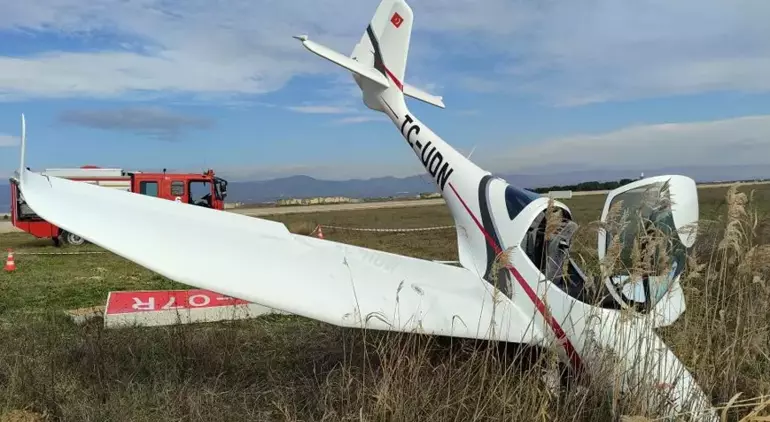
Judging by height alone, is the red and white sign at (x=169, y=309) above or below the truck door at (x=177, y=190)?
below

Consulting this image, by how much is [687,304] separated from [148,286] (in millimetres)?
8419

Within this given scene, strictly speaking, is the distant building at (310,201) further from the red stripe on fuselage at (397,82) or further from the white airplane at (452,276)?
the white airplane at (452,276)

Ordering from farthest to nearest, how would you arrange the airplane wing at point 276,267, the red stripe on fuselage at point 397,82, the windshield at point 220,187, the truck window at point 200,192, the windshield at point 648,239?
the windshield at point 220,187
the truck window at point 200,192
the red stripe on fuselage at point 397,82
the airplane wing at point 276,267
the windshield at point 648,239

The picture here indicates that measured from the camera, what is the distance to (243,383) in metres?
4.39

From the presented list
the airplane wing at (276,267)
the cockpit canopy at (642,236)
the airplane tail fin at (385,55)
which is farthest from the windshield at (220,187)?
the cockpit canopy at (642,236)

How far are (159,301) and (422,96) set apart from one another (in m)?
5.76

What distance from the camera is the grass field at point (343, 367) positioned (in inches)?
123

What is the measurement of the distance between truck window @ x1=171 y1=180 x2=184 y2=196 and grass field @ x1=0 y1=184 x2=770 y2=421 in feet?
42.7

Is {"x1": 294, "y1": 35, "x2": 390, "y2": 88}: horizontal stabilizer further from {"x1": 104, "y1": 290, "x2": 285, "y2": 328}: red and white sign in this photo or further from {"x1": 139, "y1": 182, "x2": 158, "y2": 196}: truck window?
{"x1": 139, "y1": 182, "x2": 158, "y2": 196}: truck window

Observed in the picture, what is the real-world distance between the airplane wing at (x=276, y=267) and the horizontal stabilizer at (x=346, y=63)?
12.8 ft

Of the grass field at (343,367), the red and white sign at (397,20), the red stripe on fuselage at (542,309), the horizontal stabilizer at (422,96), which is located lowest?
the grass field at (343,367)

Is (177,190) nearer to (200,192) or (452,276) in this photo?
(200,192)

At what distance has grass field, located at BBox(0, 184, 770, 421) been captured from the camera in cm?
312

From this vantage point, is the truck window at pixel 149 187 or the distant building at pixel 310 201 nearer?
the truck window at pixel 149 187
